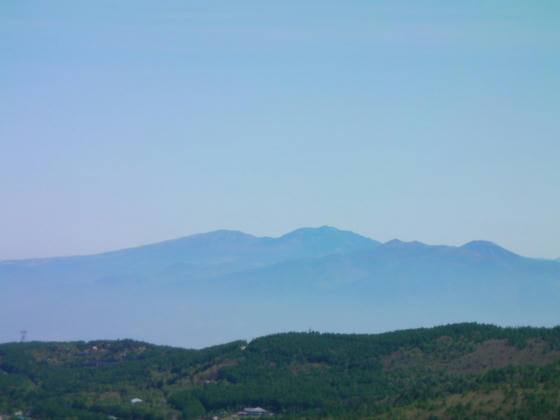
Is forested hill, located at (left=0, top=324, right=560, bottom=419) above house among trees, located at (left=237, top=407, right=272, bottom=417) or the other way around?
above

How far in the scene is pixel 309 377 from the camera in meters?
83.3

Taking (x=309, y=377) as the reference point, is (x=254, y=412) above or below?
below

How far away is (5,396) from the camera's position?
76250 mm

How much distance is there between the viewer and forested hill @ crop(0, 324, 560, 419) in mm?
62375

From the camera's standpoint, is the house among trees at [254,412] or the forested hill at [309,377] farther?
the house among trees at [254,412]

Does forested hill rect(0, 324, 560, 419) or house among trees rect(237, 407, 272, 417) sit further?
house among trees rect(237, 407, 272, 417)

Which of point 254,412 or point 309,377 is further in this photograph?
point 309,377

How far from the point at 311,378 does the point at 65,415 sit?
85.2ft

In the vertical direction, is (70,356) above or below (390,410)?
above

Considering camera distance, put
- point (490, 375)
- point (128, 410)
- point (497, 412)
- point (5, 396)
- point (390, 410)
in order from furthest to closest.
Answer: point (5, 396), point (128, 410), point (490, 375), point (390, 410), point (497, 412)

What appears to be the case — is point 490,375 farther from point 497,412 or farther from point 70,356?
point 70,356

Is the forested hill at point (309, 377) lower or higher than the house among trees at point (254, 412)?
higher

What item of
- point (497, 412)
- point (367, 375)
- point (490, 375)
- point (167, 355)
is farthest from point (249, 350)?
→ point (497, 412)

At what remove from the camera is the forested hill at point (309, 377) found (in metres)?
62.4
